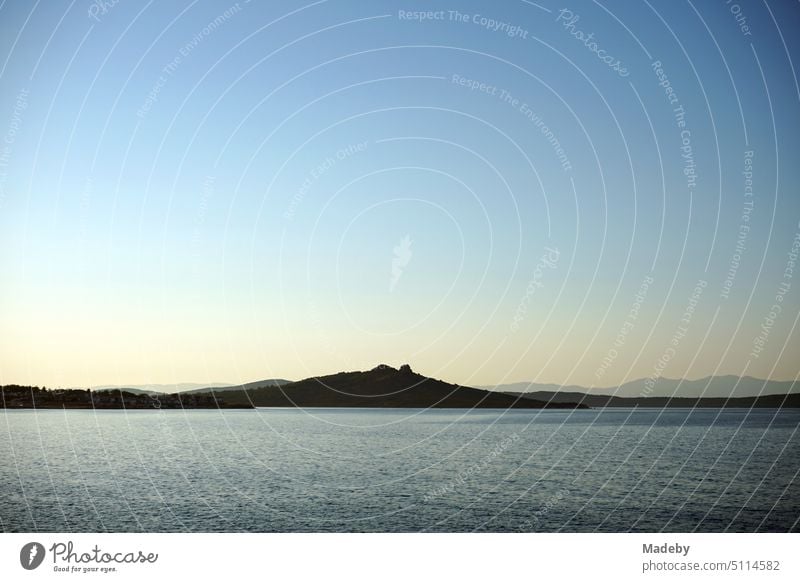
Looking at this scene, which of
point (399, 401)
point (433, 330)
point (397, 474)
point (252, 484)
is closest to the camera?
point (252, 484)

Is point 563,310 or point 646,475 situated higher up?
point 563,310

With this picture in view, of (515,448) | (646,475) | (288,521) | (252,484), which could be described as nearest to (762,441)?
(515,448)

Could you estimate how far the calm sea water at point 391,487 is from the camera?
3381cm

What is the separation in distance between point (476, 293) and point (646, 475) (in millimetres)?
18297

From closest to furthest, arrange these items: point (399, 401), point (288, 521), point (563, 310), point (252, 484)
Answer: point (288, 521)
point (252, 484)
point (563, 310)
point (399, 401)

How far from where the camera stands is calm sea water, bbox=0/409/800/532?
3381 centimetres

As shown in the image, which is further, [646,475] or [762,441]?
[762,441]

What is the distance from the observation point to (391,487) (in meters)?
45.8
